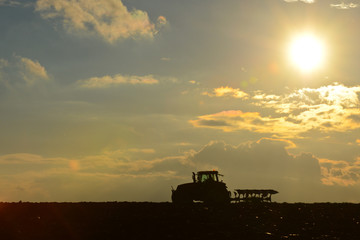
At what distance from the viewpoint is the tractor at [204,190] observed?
38156 millimetres

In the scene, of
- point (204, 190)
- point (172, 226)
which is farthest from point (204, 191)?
point (172, 226)

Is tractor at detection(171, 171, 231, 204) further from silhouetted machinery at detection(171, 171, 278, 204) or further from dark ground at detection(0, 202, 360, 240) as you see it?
dark ground at detection(0, 202, 360, 240)

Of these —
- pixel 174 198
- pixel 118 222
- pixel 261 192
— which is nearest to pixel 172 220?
pixel 118 222

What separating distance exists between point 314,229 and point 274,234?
12.2 ft

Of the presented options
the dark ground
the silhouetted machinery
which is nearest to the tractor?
the silhouetted machinery

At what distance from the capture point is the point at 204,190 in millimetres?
38375

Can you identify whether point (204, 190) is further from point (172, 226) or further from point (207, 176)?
point (172, 226)

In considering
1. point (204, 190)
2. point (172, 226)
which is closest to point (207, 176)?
point (204, 190)

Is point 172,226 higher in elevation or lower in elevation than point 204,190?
lower

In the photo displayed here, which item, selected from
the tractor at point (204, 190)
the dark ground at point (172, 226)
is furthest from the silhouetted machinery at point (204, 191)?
the dark ground at point (172, 226)

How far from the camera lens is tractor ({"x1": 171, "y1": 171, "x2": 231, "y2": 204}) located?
38.2m

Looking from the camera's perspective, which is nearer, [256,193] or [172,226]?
[172,226]

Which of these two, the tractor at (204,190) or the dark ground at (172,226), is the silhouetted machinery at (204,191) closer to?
the tractor at (204,190)

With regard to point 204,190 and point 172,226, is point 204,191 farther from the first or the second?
point 172,226
